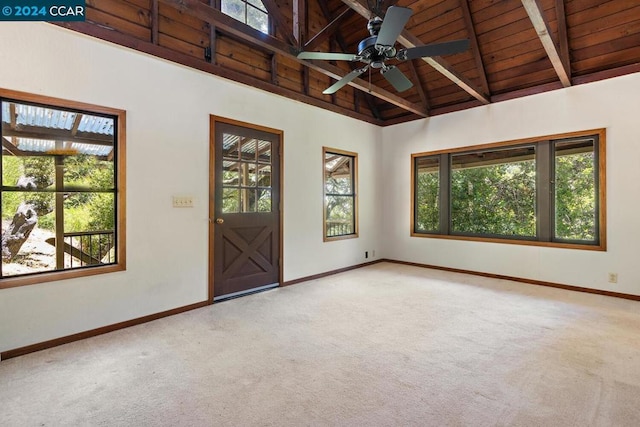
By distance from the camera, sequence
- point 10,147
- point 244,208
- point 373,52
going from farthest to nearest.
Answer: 1. point 244,208
2. point 373,52
3. point 10,147

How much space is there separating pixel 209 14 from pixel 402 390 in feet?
11.3

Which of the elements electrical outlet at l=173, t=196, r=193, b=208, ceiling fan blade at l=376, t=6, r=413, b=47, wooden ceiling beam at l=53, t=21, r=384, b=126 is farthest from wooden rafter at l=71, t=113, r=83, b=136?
ceiling fan blade at l=376, t=6, r=413, b=47

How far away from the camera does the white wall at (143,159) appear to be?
2.55 meters

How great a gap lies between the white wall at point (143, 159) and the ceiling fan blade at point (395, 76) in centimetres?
183

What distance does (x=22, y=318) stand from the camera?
8.25 feet

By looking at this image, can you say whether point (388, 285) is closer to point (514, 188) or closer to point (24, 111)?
point (514, 188)

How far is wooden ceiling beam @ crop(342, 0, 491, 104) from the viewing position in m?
2.78

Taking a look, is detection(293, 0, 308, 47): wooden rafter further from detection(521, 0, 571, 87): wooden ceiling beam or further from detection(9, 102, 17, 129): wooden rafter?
detection(9, 102, 17, 129): wooden rafter

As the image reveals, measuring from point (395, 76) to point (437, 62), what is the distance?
1096mm

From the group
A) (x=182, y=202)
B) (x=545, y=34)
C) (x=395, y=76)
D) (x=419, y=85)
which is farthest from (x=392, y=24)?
(x=419, y=85)

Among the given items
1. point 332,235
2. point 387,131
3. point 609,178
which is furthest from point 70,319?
point 609,178

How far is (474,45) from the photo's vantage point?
454 centimetres

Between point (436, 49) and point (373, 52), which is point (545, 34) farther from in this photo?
point (373, 52)

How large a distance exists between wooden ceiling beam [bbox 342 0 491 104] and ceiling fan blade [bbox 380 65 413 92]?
0.42 metres
